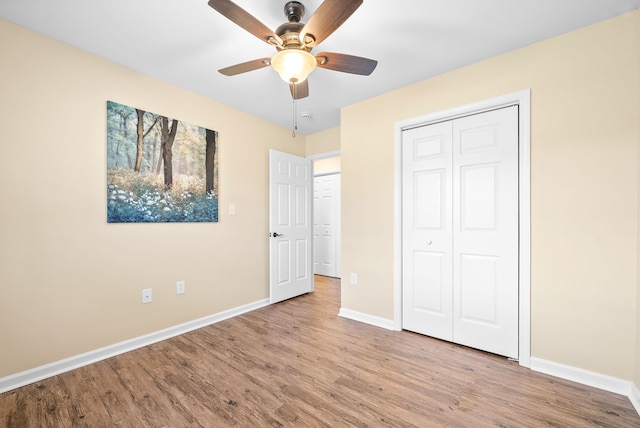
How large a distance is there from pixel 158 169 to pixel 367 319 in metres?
2.53

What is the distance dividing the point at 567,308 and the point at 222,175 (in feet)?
10.5

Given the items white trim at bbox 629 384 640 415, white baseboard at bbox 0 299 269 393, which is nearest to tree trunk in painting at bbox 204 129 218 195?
white baseboard at bbox 0 299 269 393

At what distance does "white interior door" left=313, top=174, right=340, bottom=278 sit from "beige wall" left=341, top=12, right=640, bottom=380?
10.3ft

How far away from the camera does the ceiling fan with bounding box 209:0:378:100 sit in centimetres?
129

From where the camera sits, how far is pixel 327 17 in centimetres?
133

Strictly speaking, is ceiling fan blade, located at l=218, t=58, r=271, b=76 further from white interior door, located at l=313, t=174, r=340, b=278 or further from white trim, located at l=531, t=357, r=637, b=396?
white interior door, located at l=313, t=174, r=340, b=278

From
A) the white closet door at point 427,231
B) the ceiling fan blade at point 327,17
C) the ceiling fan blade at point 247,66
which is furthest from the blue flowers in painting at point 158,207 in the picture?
Answer: the white closet door at point 427,231

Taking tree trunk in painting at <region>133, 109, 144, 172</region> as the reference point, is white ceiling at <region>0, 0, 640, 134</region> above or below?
above

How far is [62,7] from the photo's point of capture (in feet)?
5.43

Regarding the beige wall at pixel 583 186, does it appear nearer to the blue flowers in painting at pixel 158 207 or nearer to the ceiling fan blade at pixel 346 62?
the ceiling fan blade at pixel 346 62

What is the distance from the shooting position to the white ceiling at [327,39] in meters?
1.64

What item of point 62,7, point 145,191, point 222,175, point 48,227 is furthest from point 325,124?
point 48,227

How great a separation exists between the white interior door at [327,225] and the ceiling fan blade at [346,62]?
3360 mm

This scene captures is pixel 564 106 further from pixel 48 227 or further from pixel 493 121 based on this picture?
pixel 48 227
